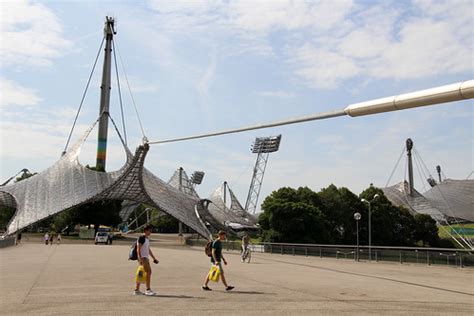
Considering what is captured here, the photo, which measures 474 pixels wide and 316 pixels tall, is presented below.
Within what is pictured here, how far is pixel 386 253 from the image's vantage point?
2791cm

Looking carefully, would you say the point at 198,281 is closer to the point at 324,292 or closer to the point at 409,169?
the point at 324,292

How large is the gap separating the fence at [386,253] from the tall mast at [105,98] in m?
58.1

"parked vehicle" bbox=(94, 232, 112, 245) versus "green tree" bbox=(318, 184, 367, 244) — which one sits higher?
"green tree" bbox=(318, 184, 367, 244)

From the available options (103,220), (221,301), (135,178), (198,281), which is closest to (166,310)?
(221,301)

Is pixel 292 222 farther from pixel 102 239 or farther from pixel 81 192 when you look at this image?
pixel 81 192

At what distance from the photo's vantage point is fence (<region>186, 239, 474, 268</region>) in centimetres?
2362

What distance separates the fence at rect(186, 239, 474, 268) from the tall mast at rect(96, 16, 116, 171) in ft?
191

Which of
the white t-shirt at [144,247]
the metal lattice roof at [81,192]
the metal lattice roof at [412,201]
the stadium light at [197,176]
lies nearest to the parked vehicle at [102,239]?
the metal lattice roof at [81,192]

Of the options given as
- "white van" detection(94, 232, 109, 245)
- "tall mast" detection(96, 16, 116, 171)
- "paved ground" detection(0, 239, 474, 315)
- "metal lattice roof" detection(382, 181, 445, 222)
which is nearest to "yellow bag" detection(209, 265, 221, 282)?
"paved ground" detection(0, 239, 474, 315)

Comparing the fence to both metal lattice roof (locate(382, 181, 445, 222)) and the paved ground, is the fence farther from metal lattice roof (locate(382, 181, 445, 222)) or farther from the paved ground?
metal lattice roof (locate(382, 181, 445, 222))

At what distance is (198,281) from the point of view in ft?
47.7

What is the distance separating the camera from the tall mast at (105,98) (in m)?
93.0

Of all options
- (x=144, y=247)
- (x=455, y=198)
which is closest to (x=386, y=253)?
(x=144, y=247)

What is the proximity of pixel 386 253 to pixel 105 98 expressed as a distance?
254ft
